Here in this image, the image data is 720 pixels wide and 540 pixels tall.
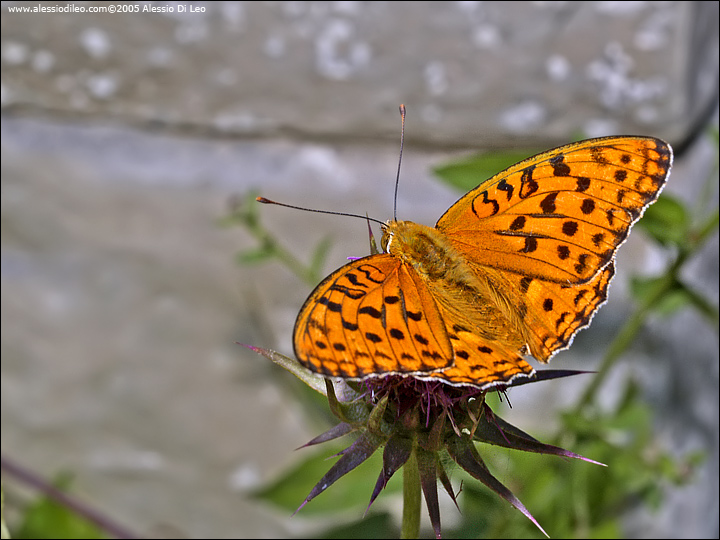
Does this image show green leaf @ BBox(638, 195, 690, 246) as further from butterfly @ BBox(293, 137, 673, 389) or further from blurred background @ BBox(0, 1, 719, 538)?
butterfly @ BBox(293, 137, 673, 389)

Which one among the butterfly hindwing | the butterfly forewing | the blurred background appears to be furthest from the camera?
the blurred background

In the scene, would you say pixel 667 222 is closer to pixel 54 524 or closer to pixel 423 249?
pixel 423 249

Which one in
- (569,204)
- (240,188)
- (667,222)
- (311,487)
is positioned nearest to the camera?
(569,204)

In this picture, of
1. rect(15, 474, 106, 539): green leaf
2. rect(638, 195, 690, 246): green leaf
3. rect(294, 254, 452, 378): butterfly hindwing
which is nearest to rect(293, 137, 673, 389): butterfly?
rect(294, 254, 452, 378): butterfly hindwing

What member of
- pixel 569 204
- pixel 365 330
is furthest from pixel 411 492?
pixel 569 204

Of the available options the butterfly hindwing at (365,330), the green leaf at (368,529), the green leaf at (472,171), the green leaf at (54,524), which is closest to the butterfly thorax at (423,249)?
the butterfly hindwing at (365,330)
